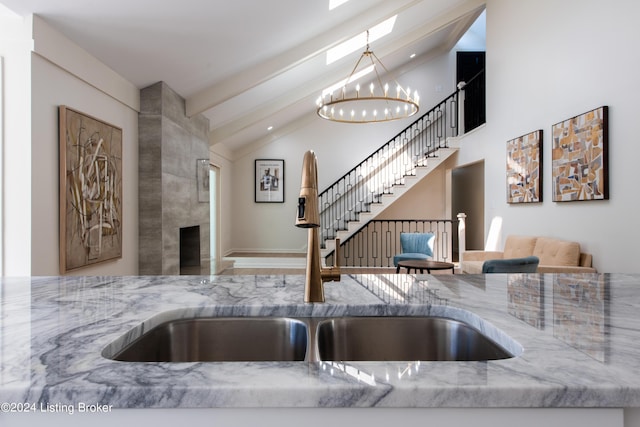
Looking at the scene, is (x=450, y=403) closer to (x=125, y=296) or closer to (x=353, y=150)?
(x=125, y=296)

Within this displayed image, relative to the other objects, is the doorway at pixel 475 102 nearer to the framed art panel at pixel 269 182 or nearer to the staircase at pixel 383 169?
the staircase at pixel 383 169

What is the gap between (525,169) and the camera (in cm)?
533

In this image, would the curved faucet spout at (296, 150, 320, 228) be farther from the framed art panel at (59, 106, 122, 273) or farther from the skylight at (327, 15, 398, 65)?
the skylight at (327, 15, 398, 65)

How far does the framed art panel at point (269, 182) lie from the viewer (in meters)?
9.95

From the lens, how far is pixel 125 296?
1250 mm

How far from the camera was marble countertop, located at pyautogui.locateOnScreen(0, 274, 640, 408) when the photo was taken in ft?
1.94

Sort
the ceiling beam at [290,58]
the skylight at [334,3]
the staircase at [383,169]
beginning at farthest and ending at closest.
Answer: the staircase at [383,169] < the ceiling beam at [290,58] < the skylight at [334,3]

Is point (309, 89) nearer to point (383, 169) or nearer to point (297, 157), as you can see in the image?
point (297, 157)

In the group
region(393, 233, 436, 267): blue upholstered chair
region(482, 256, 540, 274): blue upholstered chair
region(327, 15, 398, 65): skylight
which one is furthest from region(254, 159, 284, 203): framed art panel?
region(482, 256, 540, 274): blue upholstered chair

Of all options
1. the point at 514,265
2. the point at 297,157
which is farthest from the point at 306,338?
the point at 297,157

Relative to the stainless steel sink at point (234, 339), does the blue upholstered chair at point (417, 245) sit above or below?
below

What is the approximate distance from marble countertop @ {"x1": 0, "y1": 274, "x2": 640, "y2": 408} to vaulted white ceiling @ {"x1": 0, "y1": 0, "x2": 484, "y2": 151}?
8.84ft

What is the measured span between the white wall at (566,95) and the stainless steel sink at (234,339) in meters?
3.64

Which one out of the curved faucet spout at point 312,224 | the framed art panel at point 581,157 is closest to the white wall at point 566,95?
the framed art panel at point 581,157
